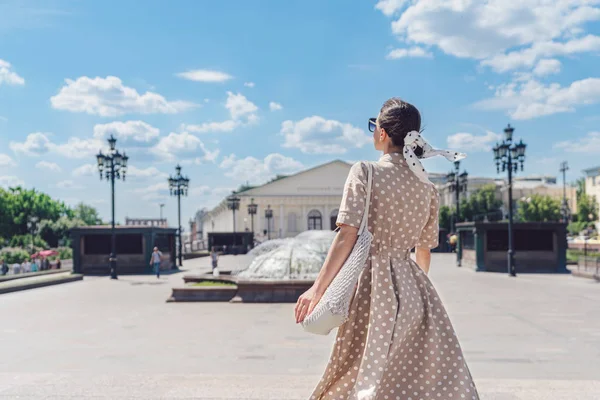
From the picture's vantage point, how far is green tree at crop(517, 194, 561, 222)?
7925 cm

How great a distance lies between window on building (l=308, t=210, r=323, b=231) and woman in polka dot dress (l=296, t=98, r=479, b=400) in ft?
324

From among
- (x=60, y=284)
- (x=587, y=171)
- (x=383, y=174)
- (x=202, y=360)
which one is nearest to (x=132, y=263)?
(x=60, y=284)

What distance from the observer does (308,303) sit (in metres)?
2.88

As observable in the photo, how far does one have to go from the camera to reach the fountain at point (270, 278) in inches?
618

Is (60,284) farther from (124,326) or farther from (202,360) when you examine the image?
(202,360)

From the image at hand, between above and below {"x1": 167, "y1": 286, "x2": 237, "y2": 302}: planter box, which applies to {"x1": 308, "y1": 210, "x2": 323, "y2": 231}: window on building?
above

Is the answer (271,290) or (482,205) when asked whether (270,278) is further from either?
(482,205)

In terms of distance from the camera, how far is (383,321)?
9.37 feet

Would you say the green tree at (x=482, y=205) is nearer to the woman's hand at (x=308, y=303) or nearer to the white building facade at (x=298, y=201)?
the white building facade at (x=298, y=201)

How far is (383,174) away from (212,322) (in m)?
9.61

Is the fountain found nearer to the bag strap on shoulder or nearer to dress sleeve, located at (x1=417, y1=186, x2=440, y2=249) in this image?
dress sleeve, located at (x1=417, y1=186, x2=440, y2=249)

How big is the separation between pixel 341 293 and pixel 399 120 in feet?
3.16

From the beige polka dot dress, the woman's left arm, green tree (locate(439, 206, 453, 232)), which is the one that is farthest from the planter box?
green tree (locate(439, 206, 453, 232))

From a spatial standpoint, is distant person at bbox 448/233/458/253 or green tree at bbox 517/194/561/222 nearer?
distant person at bbox 448/233/458/253
